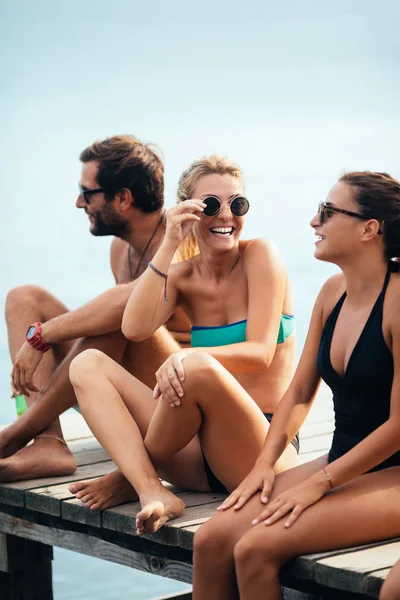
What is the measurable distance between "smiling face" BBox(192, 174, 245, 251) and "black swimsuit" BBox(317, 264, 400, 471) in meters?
0.65

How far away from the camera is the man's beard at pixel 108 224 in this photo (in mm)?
4168

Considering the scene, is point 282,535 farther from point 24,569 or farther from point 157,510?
point 24,569

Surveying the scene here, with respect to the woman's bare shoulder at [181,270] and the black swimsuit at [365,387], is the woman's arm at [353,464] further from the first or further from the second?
the woman's bare shoulder at [181,270]

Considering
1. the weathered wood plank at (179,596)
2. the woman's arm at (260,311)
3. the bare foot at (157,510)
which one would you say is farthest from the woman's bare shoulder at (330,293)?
the weathered wood plank at (179,596)

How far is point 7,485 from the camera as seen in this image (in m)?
3.86

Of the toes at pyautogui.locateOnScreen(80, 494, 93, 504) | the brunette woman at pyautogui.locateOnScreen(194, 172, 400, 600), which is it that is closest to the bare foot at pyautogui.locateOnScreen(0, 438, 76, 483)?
the toes at pyautogui.locateOnScreen(80, 494, 93, 504)

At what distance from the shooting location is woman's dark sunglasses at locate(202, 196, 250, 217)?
3334 mm

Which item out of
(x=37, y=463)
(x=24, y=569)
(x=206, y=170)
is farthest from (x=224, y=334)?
(x=24, y=569)

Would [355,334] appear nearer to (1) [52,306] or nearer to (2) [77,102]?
(1) [52,306]

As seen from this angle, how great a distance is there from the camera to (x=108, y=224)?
4.20 meters

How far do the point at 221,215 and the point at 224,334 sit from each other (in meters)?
0.37

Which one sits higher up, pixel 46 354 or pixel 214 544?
pixel 46 354

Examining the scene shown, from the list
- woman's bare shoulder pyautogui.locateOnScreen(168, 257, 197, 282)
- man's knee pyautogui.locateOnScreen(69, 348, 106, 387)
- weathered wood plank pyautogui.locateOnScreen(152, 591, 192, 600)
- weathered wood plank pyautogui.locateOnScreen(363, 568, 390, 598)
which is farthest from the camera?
weathered wood plank pyautogui.locateOnScreen(152, 591, 192, 600)

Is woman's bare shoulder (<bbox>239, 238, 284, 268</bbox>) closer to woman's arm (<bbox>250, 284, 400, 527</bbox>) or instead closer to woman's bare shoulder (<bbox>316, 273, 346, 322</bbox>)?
woman's bare shoulder (<bbox>316, 273, 346, 322</bbox>)
